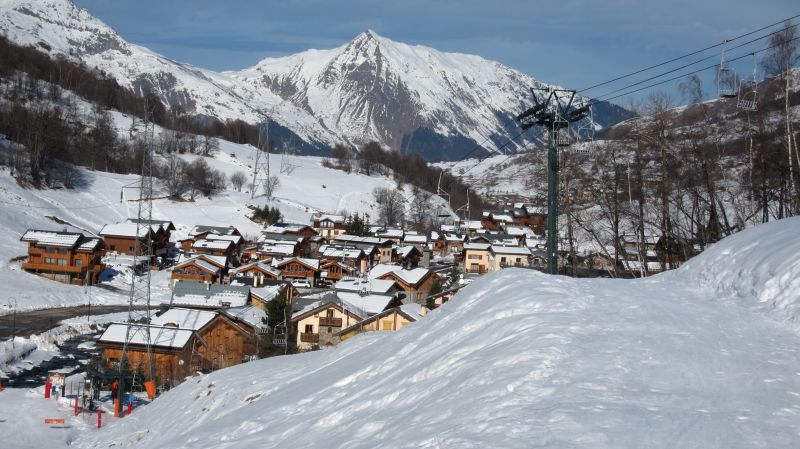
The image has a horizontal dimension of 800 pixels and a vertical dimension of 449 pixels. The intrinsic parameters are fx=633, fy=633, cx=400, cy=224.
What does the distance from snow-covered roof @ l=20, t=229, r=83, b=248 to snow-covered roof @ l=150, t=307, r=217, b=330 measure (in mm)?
14351

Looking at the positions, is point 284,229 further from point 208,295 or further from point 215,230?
point 208,295

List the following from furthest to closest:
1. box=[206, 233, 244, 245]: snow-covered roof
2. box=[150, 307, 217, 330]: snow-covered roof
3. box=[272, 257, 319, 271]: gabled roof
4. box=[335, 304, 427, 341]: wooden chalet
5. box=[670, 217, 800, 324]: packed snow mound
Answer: box=[206, 233, 244, 245]: snow-covered roof < box=[272, 257, 319, 271]: gabled roof < box=[335, 304, 427, 341]: wooden chalet < box=[150, 307, 217, 330]: snow-covered roof < box=[670, 217, 800, 324]: packed snow mound

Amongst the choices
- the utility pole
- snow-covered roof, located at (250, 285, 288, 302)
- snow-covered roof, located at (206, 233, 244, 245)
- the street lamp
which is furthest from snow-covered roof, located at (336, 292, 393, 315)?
snow-covered roof, located at (206, 233, 244, 245)

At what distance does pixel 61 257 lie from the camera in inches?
1442

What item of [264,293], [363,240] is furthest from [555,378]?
[363,240]

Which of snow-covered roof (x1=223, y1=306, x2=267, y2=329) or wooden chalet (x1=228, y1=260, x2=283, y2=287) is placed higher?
wooden chalet (x1=228, y1=260, x2=283, y2=287)

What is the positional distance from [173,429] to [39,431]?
6.46 m

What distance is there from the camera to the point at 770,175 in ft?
42.1

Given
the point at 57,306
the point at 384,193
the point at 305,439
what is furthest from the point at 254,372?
the point at 384,193

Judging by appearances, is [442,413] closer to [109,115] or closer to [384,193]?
[384,193]

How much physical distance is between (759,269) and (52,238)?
38.4 metres

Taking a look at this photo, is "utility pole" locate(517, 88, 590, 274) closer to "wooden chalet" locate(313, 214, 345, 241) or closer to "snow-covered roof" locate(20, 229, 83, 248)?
"snow-covered roof" locate(20, 229, 83, 248)

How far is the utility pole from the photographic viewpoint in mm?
11622

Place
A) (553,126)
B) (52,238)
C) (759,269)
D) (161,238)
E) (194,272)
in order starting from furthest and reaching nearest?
1. (161,238)
2. (194,272)
3. (52,238)
4. (553,126)
5. (759,269)
